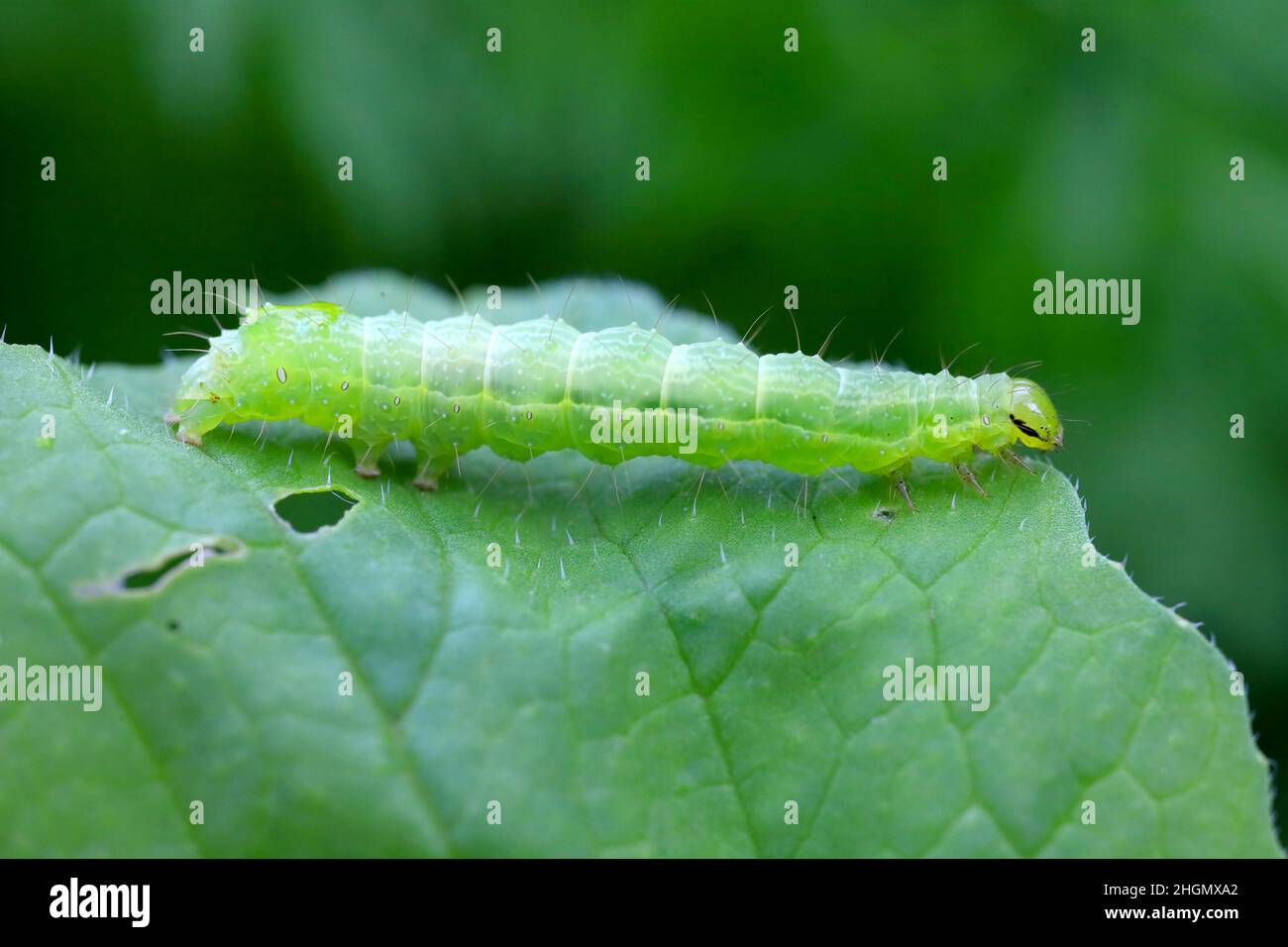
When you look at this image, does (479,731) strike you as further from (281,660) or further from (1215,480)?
(1215,480)

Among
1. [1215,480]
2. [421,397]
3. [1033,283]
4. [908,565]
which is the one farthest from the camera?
[1033,283]

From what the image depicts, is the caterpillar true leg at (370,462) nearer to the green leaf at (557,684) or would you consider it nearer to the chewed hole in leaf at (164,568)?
the green leaf at (557,684)

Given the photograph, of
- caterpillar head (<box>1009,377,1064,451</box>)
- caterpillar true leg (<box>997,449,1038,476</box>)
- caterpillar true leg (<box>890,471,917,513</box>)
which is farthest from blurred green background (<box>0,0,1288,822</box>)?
caterpillar true leg (<box>890,471,917,513</box>)

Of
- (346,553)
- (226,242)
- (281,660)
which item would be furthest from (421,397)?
(226,242)

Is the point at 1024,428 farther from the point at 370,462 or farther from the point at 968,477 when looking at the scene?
the point at 370,462

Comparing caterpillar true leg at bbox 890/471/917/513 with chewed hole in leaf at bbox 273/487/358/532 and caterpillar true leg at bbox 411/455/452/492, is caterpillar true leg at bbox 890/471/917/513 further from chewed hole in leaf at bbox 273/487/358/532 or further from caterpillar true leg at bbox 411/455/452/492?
chewed hole in leaf at bbox 273/487/358/532

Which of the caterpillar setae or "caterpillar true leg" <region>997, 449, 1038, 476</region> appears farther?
the caterpillar setae

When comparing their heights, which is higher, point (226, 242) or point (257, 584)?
point (226, 242)

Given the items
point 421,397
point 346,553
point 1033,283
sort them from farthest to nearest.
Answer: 1. point 1033,283
2. point 421,397
3. point 346,553
